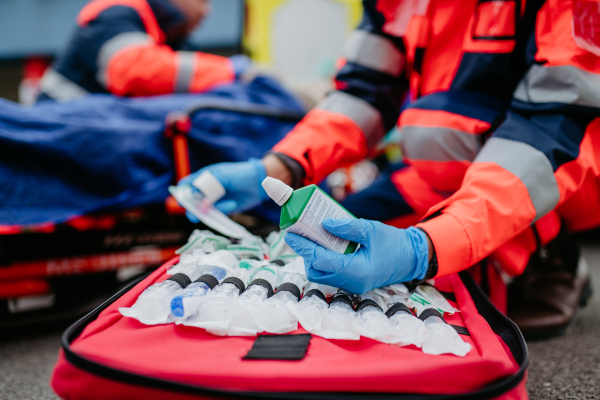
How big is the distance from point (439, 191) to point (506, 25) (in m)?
0.33

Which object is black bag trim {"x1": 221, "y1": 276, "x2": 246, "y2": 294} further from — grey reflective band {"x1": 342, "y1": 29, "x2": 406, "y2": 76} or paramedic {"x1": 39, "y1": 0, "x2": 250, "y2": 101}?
paramedic {"x1": 39, "y1": 0, "x2": 250, "y2": 101}

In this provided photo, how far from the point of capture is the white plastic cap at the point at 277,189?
0.43 m

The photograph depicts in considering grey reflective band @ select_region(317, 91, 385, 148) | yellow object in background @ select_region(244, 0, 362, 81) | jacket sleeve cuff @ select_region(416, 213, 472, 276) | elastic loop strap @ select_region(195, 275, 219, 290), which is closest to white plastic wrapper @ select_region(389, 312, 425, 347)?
jacket sleeve cuff @ select_region(416, 213, 472, 276)

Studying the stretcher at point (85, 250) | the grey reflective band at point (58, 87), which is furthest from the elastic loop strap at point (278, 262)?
the grey reflective band at point (58, 87)

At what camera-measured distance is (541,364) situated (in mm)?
655

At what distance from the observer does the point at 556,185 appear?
536mm

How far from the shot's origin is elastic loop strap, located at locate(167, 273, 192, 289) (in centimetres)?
46

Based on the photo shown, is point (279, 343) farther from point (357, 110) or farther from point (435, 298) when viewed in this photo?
point (357, 110)

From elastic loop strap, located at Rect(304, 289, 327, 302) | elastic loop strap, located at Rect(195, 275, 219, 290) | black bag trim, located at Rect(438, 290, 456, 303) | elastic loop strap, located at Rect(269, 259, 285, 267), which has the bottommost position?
black bag trim, located at Rect(438, 290, 456, 303)

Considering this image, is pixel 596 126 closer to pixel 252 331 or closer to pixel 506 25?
pixel 506 25

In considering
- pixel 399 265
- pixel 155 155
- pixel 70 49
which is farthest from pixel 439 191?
pixel 70 49

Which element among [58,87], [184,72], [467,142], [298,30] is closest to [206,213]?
[467,142]

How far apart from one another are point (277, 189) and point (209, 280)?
0.15 metres

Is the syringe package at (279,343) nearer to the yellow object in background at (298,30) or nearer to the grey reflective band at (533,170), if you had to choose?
the grey reflective band at (533,170)
